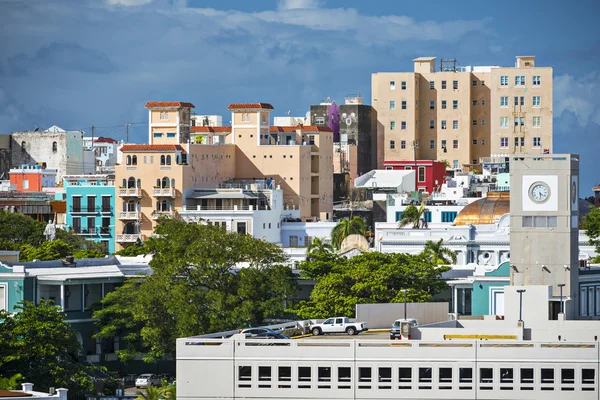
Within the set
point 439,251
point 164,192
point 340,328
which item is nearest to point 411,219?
point 439,251

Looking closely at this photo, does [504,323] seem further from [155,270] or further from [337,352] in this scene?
[155,270]

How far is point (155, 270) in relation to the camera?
115000mm

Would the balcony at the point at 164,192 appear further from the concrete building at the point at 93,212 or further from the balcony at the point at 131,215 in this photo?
the concrete building at the point at 93,212

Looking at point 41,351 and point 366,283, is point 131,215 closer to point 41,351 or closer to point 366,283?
point 366,283

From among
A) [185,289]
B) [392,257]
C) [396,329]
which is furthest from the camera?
[392,257]

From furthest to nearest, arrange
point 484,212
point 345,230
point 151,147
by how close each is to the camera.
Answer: point 151,147
point 345,230
point 484,212

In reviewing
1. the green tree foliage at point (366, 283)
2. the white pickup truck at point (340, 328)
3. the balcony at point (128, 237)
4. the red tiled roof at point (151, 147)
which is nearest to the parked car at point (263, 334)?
the white pickup truck at point (340, 328)

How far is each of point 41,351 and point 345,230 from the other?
64157 mm

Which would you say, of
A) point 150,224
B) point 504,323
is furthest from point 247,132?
point 504,323

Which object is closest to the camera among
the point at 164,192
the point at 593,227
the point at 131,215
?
the point at 593,227

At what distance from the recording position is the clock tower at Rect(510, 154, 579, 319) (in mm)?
98938

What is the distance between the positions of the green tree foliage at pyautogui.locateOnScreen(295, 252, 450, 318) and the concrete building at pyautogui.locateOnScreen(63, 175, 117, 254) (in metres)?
65.4

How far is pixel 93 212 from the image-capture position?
183375mm

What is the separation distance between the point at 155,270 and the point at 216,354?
36402mm
